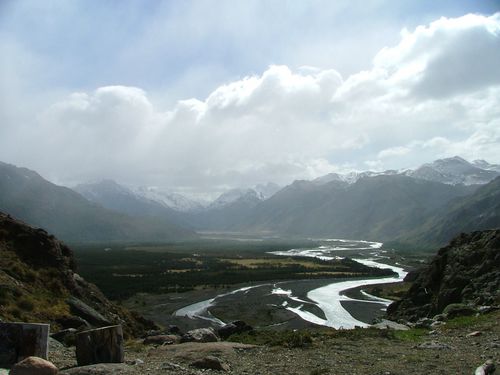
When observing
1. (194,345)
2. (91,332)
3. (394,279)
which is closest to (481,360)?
(194,345)

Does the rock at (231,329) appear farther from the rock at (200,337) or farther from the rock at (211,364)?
the rock at (211,364)

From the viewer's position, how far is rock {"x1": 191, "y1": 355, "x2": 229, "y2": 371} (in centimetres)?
1703

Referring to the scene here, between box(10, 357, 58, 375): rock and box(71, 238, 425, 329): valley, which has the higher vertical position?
box(10, 357, 58, 375): rock

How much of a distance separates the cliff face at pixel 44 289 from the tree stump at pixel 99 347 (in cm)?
1351

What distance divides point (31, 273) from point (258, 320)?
1494 inches

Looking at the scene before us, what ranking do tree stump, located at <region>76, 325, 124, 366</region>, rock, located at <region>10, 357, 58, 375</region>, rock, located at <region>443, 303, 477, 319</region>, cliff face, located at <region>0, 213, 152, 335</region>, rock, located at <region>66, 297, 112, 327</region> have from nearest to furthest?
1. rock, located at <region>10, 357, 58, 375</region>
2. tree stump, located at <region>76, 325, 124, 366</region>
3. cliff face, located at <region>0, 213, 152, 335</region>
4. rock, located at <region>443, 303, 477, 319</region>
5. rock, located at <region>66, 297, 112, 327</region>

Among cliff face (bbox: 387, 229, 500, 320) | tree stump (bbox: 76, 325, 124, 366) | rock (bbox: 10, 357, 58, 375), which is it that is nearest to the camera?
rock (bbox: 10, 357, 58, 375)

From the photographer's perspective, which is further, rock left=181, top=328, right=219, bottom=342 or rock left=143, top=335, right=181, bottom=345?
rock left=143, top=335, right=181, bottom=345

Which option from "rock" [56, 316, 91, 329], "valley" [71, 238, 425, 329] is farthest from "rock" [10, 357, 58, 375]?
"valley" [71, 238, 425, 329]

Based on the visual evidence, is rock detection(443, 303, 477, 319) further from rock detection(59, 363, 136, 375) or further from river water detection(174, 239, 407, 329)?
river water detection(174, 239, 407, 329)

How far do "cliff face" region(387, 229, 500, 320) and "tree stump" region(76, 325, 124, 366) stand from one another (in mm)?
27183

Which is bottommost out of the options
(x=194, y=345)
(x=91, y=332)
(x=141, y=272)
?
(x=141, y=272)

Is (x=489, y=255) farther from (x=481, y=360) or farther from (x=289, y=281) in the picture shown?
(x=289, y=281)

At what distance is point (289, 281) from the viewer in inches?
4857
